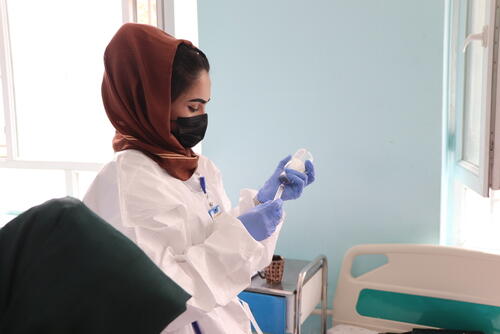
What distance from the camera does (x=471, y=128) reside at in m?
1.88

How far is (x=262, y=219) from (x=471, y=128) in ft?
3.65

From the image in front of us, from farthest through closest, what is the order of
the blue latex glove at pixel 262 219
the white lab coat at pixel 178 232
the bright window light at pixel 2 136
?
the bright window light at pixel 2 136 → the blue latex glove at pixel 262 219 → the white lab coat at pixel 178 232

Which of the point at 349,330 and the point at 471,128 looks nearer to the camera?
the point at 471,128

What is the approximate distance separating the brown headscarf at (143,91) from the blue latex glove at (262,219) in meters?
0.23

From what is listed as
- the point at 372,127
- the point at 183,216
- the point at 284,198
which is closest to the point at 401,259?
the point at 372,127

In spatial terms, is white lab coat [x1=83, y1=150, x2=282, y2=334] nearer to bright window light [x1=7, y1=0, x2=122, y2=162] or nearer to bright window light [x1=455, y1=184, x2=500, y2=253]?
bright window light [x1=455, y1=184, x2=500, y2=253]

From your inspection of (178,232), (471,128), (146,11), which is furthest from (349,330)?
(146,11)

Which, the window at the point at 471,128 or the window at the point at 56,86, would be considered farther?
the window at the point at 56,86

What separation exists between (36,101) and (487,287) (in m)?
2.88

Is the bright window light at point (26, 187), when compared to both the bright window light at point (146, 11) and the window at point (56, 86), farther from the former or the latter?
the bright window light at point (146, 11)

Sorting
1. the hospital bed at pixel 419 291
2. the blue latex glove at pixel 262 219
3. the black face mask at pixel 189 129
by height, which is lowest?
the hospital bed at pixel 419 291

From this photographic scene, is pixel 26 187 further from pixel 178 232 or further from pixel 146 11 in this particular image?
pixel 178 232

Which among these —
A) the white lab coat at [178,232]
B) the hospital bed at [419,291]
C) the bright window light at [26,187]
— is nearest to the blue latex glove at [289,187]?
the white lab coat at [178,232]

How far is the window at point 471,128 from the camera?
1388 millimetres
